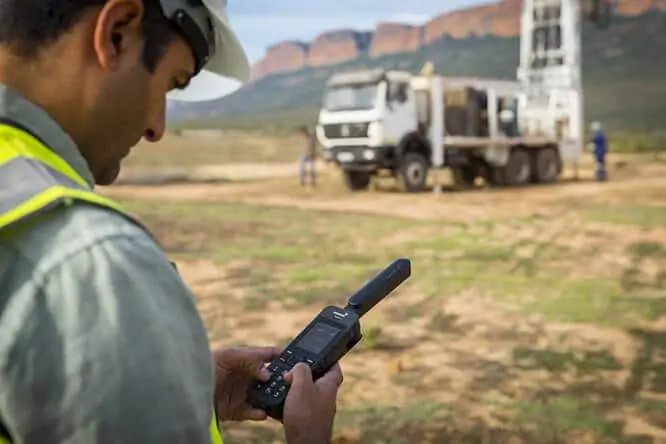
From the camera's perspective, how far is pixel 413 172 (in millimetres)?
12508

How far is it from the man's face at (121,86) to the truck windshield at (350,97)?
11499 mm

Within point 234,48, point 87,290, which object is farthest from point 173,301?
point 234,48

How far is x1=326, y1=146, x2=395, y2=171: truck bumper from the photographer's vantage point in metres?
Result: 12.2

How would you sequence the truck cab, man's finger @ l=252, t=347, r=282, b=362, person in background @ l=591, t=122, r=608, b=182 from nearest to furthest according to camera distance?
man's finger @ l=252, t=347, r=282, b=362
the truck cab
person in background @ l=591, t=122, r=608, b=182

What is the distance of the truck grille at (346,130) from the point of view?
1225 centimetres

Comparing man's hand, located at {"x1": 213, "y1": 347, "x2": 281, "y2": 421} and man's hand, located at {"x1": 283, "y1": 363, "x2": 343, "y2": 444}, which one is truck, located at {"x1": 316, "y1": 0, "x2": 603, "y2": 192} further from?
man's hand, located at {"x1": 283, "y1": 363, "x2": 343, "y2": 444}

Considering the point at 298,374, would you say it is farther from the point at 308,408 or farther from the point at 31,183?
the point at 31,183

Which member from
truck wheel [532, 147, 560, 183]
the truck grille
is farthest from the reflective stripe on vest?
truck wheel [532, 147, 560, 183]

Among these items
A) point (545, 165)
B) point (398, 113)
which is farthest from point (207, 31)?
point (545, 165)

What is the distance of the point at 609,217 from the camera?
9.18 m

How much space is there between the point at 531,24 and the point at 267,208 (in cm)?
865

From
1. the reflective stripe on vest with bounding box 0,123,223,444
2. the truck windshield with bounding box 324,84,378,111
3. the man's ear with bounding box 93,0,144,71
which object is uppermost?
the truck windshield with bounding box 324,84,378,111

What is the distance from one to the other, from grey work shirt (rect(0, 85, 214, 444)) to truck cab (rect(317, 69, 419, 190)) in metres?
11.5

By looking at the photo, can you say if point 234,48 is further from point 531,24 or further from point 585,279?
point 531,24
